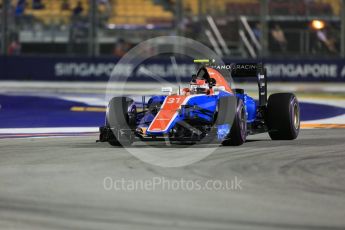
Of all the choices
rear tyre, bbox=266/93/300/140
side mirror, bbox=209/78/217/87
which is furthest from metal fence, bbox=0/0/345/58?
side mirror, bbox=209/78/217/87

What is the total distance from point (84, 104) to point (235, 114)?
38.0ft

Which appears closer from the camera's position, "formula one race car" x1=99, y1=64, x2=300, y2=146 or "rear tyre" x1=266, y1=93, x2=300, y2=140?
"formula one race car" x1=99, y1=64, x2=300, y2=146

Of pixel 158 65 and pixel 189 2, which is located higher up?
pixel 189 2

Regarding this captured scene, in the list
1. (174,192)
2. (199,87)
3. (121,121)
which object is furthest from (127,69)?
(174,192)

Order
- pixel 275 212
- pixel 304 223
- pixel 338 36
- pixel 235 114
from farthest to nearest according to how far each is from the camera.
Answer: pixel 338 36
pixel 235 114
pixel 275 212
pixel 304 223

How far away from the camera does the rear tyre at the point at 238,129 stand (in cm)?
1175

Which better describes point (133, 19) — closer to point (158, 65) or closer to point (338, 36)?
point (158, 65)

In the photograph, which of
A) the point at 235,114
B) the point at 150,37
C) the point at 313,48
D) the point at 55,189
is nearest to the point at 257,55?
the point at 313,48

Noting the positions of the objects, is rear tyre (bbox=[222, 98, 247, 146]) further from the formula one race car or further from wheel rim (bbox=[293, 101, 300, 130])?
wheel rim (bbox=[293, 101, 300, 130])

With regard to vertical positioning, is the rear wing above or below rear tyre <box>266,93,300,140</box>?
above

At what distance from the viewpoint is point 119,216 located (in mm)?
6953

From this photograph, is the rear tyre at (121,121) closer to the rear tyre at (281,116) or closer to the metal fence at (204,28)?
the rear tyre at (281,116)

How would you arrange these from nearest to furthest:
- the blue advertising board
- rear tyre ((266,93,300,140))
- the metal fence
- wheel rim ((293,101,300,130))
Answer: rear tyre ((266,93,300,140)) → wheel rim ((293,101,300,130)) → the blue advertising board → the metal fence

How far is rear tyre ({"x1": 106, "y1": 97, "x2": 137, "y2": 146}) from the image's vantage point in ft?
39.8
